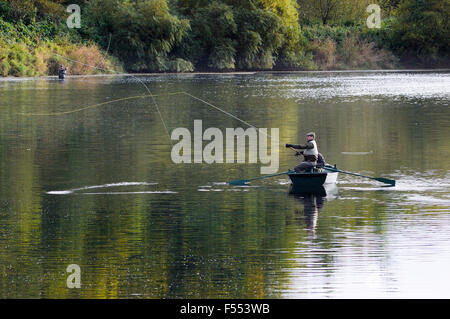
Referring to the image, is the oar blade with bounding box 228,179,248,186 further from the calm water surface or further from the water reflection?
the water reflection

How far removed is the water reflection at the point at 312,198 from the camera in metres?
17.2

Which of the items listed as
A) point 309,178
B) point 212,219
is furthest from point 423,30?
point 212,219

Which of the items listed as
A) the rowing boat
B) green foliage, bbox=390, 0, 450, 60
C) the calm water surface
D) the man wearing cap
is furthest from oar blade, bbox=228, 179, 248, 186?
green foliage, bbox=390, 0, 450, 60

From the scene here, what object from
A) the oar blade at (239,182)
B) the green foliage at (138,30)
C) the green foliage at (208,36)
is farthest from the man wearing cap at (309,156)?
the green foliage at (138,30)

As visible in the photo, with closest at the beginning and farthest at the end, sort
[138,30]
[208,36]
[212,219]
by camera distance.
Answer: [212,219]
[138,30]
[208,36]

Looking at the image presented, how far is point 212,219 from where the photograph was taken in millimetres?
17016

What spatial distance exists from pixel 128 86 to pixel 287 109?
19.4m

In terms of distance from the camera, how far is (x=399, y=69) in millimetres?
100312

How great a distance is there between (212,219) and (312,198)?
2.94 meters

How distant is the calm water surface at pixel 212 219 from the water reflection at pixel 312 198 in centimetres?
7

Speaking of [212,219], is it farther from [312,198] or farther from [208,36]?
[208,36]

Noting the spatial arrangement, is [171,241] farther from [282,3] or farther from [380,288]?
[282,3]

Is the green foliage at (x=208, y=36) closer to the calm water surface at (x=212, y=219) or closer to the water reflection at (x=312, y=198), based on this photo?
the calm water surface at (x=212, y=219)

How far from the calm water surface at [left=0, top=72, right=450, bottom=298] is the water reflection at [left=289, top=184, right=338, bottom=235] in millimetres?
68
